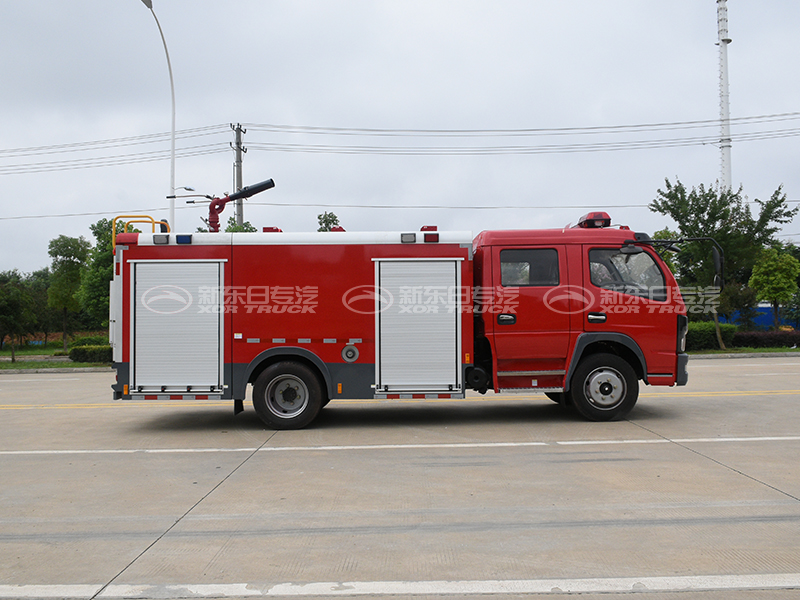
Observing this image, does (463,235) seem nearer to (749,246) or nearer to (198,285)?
(198,285)

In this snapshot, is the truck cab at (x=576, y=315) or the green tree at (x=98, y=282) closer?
the truck cab at (x=576, y=315)

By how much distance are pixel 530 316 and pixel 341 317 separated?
276 centimetres

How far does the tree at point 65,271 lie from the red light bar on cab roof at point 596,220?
47.6m

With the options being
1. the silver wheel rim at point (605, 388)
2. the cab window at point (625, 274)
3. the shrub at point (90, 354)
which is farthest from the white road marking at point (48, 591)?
the shrub at point (90, 354)

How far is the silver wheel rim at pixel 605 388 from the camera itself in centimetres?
903

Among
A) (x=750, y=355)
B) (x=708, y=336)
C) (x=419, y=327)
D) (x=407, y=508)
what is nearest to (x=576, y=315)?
(x=419, y=327)

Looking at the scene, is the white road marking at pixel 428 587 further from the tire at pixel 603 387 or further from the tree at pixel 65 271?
the tree at pixel 65 271

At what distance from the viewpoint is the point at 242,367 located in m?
8.77

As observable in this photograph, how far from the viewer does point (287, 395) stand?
8883 mm

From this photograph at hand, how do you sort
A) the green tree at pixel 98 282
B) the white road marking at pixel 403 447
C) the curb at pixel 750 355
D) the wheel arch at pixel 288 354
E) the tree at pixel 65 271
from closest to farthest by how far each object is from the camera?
1. the white road marking at pixel 403 447
2. the wheel arch at pixel 288 354
3. the curb at pixel 750 355
4. the green tree at pixel 98 282
5. the tree at pixel 65 271

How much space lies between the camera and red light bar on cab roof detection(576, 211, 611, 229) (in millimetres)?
9414

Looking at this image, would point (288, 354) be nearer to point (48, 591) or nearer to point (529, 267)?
point (529, 267)

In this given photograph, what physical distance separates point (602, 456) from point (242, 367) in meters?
5.00

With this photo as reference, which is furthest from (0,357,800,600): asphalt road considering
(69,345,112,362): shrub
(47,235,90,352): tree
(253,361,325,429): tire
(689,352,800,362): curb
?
(47,235,90,352): tree
